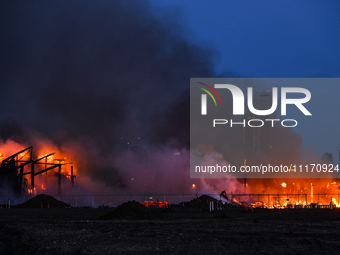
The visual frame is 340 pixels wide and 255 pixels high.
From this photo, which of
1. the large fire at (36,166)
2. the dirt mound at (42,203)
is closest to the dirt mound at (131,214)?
the dirt mound at (42,203)

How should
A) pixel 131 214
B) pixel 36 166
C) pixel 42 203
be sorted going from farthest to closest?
pixel 36 166, pixel 42 203, pixel 131 214

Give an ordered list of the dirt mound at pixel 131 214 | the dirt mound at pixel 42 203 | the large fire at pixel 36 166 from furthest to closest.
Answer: the large fire at pixel 36 166
the dirt mound at pixel 42 203
the dirt mound at pixel 131 214

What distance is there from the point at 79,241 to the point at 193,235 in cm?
673

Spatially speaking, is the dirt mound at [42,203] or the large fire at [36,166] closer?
the dirt mound at [42,203]

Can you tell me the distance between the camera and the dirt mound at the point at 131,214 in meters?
37.6

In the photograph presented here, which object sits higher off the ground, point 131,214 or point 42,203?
point 131,214

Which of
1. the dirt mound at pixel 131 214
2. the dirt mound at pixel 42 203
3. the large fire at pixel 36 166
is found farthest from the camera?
the large fire at pixel 36 166

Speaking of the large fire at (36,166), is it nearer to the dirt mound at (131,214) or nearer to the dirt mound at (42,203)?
the dirt mound at (42,203)

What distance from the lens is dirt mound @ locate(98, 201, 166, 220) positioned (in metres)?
37.6

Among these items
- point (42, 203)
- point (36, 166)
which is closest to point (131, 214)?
point (42, 203)

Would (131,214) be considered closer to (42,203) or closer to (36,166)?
(42,203)

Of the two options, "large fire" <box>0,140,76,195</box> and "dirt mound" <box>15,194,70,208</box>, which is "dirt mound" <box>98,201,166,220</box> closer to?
"dirt mound" <box>15,194,70,208</box>

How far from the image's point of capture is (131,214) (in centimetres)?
3834

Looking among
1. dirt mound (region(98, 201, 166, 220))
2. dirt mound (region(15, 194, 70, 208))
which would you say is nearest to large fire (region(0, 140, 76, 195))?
dirt mound (region(15, 194, 70, 208))
